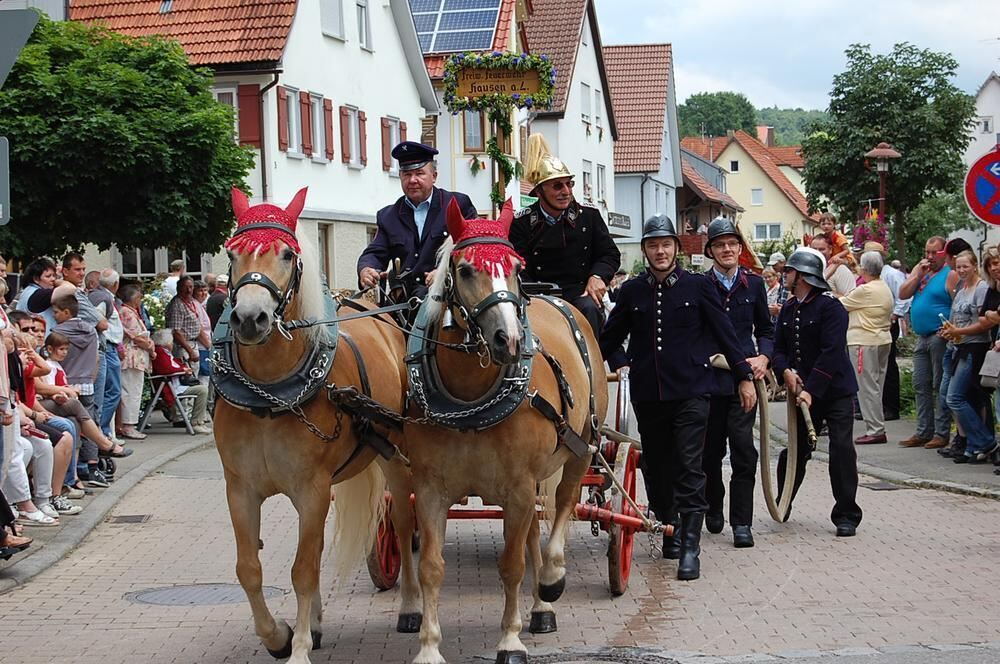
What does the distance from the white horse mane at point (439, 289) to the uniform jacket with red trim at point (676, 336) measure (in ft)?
9.56

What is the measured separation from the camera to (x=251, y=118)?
A: 29.2 metres

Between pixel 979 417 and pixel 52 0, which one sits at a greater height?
pixel 52 0

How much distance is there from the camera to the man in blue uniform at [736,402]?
33.1 ft

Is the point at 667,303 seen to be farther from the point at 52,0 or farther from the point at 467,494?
the point at 52,0

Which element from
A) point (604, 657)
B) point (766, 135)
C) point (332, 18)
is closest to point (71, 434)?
point (604, 657)

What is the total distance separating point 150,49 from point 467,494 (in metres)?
16.0

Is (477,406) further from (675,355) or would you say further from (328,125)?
(328,125)

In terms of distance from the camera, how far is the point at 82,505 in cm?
1192

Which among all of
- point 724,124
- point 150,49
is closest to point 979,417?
point 150,49

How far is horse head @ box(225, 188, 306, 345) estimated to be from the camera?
19.1 feet

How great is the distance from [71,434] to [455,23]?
3527 cm

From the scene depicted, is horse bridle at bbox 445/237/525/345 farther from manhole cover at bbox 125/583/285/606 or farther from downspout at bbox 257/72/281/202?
downspout at bbox 257/72/281/202

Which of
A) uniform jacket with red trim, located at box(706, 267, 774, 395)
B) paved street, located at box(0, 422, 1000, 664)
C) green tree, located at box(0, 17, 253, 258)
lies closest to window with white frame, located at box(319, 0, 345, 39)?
green tree, located at box(0, 17, 253, 258)

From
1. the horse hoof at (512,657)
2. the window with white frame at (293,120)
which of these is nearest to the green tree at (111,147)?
the window with white frame at (293,120)
